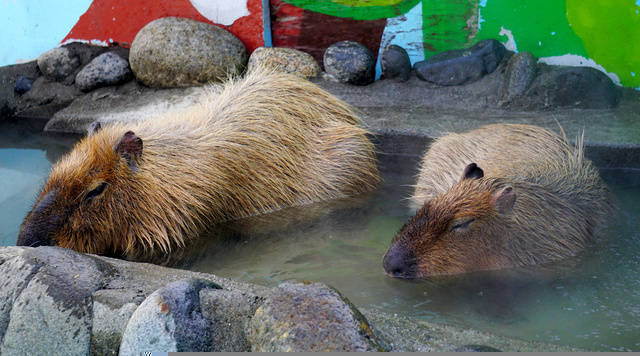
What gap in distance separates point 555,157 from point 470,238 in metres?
1.24

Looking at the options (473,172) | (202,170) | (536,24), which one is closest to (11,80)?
(202,170)

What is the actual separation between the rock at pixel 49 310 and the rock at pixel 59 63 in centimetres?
596

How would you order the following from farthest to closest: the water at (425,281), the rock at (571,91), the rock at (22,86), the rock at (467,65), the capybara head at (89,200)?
the rock at (22,86), the rock at (467,65), the rock at (571,91), the capybara head at (89,200), the water at (425,281)

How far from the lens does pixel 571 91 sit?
5.78 m

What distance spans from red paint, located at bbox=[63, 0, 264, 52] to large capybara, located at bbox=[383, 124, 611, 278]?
4292 mm

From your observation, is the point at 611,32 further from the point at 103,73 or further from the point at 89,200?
the point at 103,73

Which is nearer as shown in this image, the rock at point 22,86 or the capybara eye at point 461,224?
the capybara eye at point 461,224

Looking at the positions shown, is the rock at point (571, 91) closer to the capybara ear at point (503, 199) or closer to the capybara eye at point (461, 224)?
the capybara ear at point (503, 199)

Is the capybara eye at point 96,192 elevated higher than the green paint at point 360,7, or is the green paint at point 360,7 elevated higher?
the green paint at point 360,7

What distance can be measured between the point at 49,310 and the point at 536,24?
559 centimetres

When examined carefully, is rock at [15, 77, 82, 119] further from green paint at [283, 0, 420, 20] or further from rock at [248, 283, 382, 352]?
rock at [248, 283, 382, 352]

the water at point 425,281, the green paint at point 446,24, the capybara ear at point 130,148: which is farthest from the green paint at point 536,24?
the capybara ear at point 130,148

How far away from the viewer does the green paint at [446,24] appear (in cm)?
675

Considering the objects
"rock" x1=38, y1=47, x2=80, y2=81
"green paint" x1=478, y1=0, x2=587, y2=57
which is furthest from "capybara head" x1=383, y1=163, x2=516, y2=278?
"rock" x1=38, y1=47, x2=80, y2=81
